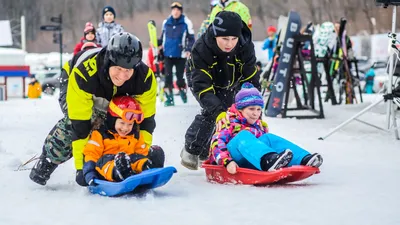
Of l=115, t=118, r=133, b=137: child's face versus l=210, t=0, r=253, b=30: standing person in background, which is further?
l=210, t=0, r=253, b=30: standing person in background

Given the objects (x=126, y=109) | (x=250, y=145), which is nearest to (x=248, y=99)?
(x=250, y=145)

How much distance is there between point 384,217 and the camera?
2.70 m

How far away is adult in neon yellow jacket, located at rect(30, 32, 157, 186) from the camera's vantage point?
3.21m

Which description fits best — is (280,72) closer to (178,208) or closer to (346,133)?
(346,133)

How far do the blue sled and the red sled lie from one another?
20.9 inches

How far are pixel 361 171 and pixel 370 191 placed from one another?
77cm

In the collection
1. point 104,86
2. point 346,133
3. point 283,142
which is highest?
point 104,86

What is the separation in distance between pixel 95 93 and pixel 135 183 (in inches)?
22.5

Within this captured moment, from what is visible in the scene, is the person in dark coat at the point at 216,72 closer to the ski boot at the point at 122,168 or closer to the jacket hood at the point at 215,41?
the jacket hood at the point at 215,41

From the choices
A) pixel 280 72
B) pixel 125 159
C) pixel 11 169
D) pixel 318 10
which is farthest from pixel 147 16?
pixel 125 159

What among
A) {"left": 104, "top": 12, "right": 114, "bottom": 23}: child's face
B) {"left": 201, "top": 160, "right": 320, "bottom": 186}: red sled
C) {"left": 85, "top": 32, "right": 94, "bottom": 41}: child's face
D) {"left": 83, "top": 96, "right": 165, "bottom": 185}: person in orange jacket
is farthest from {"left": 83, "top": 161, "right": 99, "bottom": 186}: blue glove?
{"left": 104, "top": 12, "right": 114, "bottom": 23}: child's face

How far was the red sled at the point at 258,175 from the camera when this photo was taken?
11.1ft

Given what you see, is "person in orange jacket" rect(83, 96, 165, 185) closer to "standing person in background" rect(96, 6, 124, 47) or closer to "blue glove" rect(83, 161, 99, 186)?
"blue glove" rect(83, 161, 99, 186)

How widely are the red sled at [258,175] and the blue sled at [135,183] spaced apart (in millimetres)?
530
